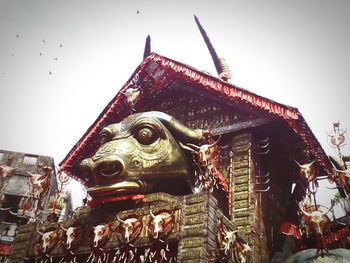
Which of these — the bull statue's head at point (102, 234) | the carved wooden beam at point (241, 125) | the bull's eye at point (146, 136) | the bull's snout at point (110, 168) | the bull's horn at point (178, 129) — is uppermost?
the carved wooden beam at point (241, 125)

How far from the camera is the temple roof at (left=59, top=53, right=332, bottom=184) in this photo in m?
7.97

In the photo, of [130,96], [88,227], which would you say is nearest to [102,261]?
[88,227]

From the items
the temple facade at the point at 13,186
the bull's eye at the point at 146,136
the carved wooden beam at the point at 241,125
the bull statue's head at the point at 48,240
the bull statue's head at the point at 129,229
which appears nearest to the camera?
the bull statue's head at the point at 129,229

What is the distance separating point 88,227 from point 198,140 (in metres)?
3.02

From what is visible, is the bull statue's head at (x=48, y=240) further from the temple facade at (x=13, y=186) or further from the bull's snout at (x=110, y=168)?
the temple facade at (x=13, y=186)

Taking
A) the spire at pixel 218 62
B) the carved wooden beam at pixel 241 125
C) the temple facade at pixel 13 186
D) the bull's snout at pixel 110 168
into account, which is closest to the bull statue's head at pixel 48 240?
the bull's snout at pixel 110 168

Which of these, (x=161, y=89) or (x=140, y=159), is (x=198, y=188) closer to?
(x=140, y=159)

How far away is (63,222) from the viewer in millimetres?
7641

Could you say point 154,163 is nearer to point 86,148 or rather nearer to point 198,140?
point 198,140

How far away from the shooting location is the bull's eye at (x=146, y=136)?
7.65 metres

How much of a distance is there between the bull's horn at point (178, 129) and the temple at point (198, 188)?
0.02 meters

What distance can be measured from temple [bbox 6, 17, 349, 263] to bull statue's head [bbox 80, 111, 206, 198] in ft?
0.07

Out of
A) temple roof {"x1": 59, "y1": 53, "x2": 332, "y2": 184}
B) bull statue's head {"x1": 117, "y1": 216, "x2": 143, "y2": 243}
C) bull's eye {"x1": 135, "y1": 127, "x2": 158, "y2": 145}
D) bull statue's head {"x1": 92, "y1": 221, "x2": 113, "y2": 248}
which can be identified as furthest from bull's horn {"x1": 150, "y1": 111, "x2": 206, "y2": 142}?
bull statue's head {"x1": 92, "y1": 221, "x2": 113, "y2": 248}

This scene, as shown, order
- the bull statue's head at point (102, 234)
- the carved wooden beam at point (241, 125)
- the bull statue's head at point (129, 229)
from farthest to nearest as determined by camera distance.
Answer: the carved wooden beam at point (241, 125) < the bull statue's head at point (102, 234) < the bull statue's head at point (129, 229)
